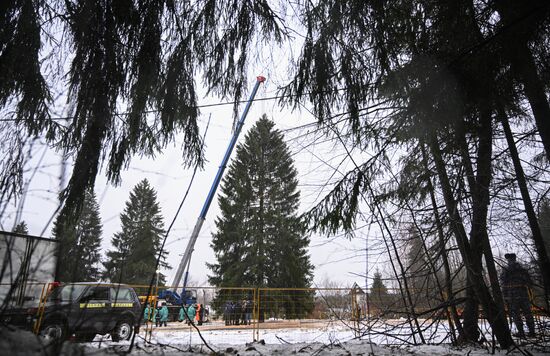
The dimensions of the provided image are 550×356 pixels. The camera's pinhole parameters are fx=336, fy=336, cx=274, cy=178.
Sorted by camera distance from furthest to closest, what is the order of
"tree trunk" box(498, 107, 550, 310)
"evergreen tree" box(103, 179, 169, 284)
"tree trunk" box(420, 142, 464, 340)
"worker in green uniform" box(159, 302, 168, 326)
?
"worker in green uniform" box(159, 302, 168, 326) < "tree trunk" box(420, 142, 464, 340) < "tree trunk" box(498, 107, 550, 310) < "evergreen tree" box(103, 179, 169, 284)

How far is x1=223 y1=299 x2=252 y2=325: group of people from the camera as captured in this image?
9352 millimetres

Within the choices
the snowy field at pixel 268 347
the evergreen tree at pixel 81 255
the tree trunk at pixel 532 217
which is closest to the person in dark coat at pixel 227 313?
the snowy field at pixel 268 347

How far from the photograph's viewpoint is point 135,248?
1.42 meters

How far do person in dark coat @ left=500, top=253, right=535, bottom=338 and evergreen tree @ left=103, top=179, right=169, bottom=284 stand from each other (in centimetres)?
289

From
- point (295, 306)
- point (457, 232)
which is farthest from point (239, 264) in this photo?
point (457, 232)

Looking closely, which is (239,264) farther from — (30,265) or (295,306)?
(30,265)

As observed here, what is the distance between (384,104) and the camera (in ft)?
9.59

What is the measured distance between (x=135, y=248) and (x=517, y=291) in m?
3.38

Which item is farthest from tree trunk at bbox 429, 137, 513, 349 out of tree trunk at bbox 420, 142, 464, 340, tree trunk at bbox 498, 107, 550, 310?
tree trunk at bbox 498, 107, 550, 310

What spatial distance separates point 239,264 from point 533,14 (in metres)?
18.3

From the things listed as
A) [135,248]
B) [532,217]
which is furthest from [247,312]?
[135,248]

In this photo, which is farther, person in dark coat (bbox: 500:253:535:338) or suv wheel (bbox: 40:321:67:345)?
person in dark coat (bbox: 500:253:535:338)

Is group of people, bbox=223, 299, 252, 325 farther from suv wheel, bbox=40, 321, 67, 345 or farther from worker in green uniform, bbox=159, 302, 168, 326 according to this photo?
suv wheel, bbox=40, 321, 67, 345

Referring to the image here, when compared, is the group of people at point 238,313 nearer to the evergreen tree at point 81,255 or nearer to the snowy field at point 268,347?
the snowy field at point 268,347
